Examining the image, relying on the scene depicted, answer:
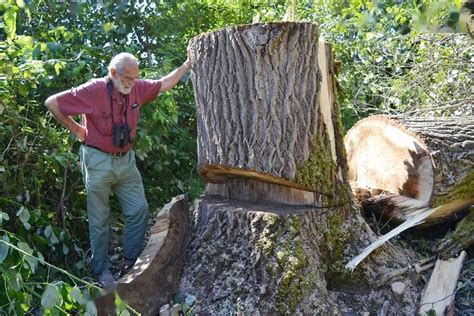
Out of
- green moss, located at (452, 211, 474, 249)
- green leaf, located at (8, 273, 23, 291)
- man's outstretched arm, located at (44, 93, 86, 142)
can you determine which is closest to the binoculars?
man's outstretched arm, located at (44, 93, 86, 142)

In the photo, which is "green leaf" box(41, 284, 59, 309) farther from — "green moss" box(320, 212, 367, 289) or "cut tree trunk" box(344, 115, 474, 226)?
"cut tree trunk" box(344, 115, 474, 226)

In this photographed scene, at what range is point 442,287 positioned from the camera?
3562mm

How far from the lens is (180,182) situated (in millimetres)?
5129

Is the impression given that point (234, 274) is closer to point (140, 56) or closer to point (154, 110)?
point (154, 110)

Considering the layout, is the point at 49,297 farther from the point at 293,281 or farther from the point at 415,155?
the point at 415,155

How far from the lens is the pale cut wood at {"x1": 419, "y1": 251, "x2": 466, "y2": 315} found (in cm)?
345

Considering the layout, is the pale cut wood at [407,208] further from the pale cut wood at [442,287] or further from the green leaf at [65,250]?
the green leaf at [65,250]

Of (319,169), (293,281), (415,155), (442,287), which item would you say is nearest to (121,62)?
(319,169)

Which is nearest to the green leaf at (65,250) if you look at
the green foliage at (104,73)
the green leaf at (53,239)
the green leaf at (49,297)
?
the green foliage at (104,73)

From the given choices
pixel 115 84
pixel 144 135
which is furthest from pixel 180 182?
pixel 115 84

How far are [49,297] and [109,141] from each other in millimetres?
1297

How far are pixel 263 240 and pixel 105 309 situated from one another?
92 cm

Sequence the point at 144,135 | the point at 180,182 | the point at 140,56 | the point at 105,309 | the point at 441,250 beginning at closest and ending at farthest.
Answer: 1. the point at 105,309
2. the point at 441,250
3. the point at 144,135
4. the point at 180,182
5. the point at 140,56

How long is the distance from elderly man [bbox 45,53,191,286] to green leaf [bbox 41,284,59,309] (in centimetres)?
102
